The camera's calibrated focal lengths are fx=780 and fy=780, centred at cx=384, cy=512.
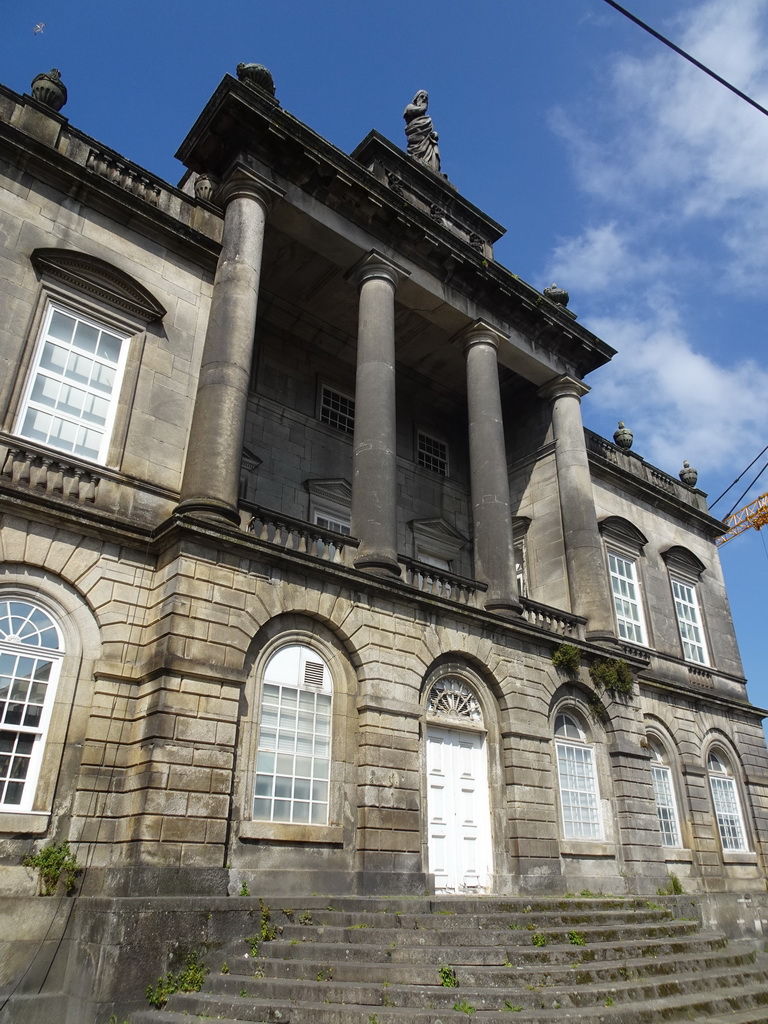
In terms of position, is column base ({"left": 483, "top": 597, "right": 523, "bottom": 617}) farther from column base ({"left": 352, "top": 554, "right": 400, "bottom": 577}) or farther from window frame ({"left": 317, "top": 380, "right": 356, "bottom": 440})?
window frame ({"left": 317, "top": 380, "right": 356, "bottom": 440})

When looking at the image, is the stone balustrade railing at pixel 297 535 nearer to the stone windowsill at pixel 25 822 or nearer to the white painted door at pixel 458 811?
the white painted door at pixel 458 811

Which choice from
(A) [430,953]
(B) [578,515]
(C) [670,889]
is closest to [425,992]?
(A) [430,953]

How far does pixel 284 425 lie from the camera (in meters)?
17.6

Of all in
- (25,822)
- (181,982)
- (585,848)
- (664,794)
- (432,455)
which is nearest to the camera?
(181,982)

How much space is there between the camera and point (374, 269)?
16.2 m

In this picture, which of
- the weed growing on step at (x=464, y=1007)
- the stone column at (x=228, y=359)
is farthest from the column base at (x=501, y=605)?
the weed growing on step at (x=464, y=1007)

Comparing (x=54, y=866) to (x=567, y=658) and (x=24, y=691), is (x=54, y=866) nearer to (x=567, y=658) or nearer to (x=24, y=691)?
(x=24, y=691)

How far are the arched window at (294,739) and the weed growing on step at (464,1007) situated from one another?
412 centimetres

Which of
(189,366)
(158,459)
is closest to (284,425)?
(189,366)

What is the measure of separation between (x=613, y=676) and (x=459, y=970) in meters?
9.10

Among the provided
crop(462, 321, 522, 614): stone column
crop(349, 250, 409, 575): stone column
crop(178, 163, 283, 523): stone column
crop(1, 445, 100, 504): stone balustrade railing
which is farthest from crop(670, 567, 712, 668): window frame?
crop(1, 445, 100, 504): stone balustrade railing

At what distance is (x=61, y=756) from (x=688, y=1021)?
7894 millimetres

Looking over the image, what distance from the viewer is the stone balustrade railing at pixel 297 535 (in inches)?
487

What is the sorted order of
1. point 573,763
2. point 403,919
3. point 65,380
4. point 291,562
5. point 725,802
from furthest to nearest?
point 725,802
point 573,763
point 65,380
point 291,562
point 403,919
